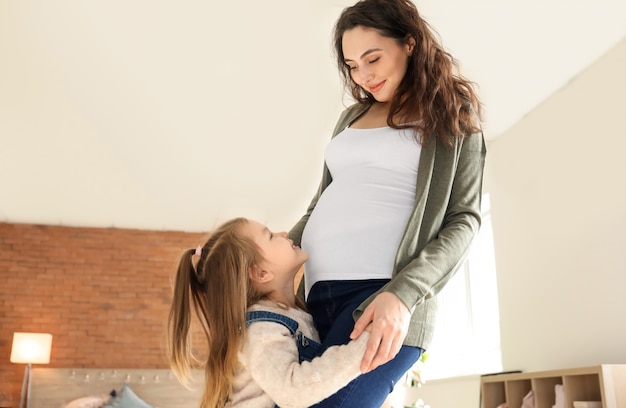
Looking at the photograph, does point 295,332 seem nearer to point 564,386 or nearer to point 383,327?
point 383,327

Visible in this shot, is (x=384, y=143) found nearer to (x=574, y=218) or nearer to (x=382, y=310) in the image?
(x=382, y=310)

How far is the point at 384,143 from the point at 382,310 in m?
0.43

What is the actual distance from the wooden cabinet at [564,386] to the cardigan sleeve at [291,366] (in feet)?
8.57

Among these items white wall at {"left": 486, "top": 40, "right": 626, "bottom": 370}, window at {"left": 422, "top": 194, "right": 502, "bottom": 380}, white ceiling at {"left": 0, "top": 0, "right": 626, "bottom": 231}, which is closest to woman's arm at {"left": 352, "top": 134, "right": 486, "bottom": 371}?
white ceiling at {"left": 0, "top": 0, "right": 626, "bottom": 231}

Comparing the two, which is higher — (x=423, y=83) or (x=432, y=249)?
(x=423, y=83)

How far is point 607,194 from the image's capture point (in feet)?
13.3

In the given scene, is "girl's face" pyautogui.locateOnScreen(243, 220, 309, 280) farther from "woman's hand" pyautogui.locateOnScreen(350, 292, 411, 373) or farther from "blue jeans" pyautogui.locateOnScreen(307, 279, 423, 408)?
"woman's hand" pyautogui.locateOnScreen(350, 292, 411, 373)

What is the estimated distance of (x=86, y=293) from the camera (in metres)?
8.47

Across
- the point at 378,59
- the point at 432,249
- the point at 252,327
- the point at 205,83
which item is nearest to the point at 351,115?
the point at 378,59

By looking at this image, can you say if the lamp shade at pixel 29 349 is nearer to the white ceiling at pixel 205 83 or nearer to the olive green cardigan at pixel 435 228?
the white ceiling at pixel 205 83

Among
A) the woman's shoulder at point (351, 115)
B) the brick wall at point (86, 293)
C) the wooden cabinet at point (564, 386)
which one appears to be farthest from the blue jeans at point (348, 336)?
the brick wall at point (86, 293)

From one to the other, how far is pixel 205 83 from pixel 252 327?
12.6 feet

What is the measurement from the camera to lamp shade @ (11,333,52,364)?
7.73 metres

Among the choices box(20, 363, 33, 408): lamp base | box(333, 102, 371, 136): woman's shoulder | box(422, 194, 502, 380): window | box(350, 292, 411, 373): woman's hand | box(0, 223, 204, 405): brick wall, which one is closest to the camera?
box(350, 292, 411, 373): woman's hand
